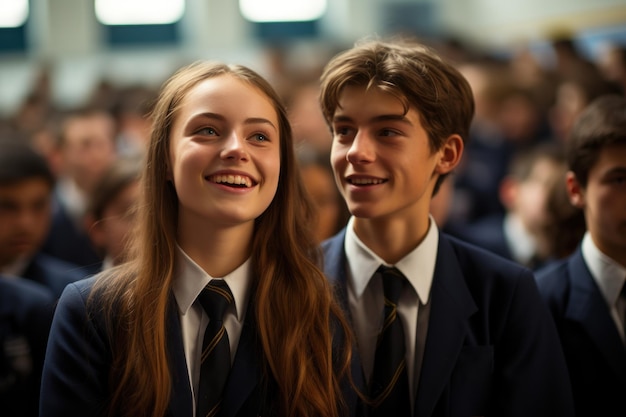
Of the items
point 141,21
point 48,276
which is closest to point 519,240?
point 48,276

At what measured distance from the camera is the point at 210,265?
1854mm

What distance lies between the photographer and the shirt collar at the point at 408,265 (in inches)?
76.4

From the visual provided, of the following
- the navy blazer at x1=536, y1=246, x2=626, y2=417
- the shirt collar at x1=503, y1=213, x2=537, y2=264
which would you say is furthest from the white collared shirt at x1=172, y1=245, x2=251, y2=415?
the shirt collar at x1=503, y1=213, x2=537, y2=264

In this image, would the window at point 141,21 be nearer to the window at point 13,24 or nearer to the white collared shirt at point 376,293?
the window at point 13,24

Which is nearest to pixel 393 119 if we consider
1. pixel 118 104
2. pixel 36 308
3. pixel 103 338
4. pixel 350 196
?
pixel 350 196

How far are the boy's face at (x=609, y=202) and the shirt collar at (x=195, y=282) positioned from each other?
1.01 m

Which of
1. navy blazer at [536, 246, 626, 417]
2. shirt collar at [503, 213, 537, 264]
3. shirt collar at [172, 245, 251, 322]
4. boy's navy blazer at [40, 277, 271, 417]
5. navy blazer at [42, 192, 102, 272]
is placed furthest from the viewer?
navy blazer at [42, 192, 102, 272]

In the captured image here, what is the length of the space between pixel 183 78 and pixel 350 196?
507 millimetres

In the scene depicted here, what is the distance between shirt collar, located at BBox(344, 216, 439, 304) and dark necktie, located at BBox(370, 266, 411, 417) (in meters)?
0.09

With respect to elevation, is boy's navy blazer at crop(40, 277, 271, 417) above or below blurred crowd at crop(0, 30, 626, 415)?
below

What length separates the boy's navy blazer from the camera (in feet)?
5.59

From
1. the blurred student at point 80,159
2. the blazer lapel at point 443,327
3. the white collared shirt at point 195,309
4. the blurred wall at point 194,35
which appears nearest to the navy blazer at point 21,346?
the white collared shirt at point 195,309

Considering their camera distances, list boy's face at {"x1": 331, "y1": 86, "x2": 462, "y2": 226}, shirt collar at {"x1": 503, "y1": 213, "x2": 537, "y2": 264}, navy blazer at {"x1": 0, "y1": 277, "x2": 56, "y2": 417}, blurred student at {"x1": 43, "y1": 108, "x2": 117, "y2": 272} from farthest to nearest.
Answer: blurred student at {"x1": 43, "y1": 108, "x2": 117, "y2": 272} → shirt collar at {"x1": 503, "y1": 213, "x2": 537, "y2": 264} → navy blazer at {"x1": 0, "y1": 277, "x2": 56, "y2": 417} → boy's face at {"x1": 331, "y1": 86, "x2": 462, "y2": 226}

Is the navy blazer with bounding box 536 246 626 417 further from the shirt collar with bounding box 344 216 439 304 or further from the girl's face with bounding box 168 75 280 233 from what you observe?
the girl's face with bounding box 168 75 280 233
